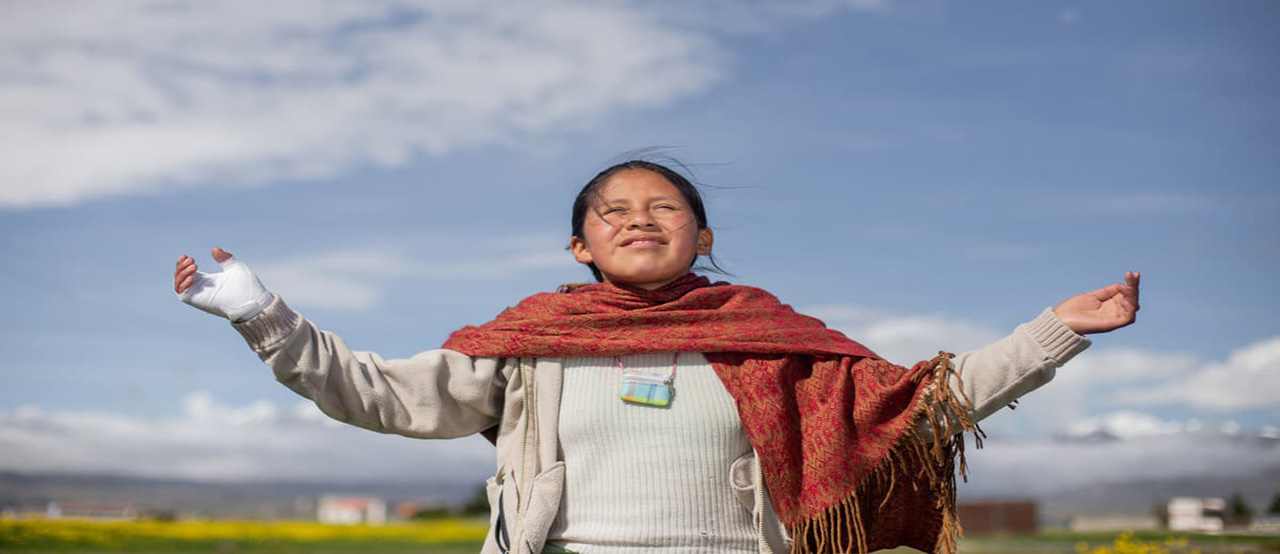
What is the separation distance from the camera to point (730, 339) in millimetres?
3043

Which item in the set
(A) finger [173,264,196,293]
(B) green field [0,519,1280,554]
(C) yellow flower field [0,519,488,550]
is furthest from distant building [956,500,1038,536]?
(A) finger [173,264,196,293]

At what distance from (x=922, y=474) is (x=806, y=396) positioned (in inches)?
14.4

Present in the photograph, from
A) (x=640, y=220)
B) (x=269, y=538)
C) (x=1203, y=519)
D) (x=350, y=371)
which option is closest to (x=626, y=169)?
(x=640, y=220)

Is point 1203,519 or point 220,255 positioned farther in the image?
point 1203,519

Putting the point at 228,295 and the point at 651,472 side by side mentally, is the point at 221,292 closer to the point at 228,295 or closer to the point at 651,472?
the point at 228,295

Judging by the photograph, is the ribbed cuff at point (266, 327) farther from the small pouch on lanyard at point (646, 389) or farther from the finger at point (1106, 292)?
the finger at point (1106, 292)

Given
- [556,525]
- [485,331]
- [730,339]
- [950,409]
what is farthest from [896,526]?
[485,331]

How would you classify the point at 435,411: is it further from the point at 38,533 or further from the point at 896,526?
the point at 38,533

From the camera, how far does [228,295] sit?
8.89 feet

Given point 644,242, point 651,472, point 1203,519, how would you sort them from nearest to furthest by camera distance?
point 651,472
point 644,242
point 1203,519

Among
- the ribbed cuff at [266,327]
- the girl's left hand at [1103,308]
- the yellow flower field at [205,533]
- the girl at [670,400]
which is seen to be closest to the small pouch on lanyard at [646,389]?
the girl at [670,400]

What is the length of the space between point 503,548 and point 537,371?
0.47 meters

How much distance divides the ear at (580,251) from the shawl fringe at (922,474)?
3.18 feet

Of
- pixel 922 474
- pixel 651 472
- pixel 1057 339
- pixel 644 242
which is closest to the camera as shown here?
pixel 1057 339
